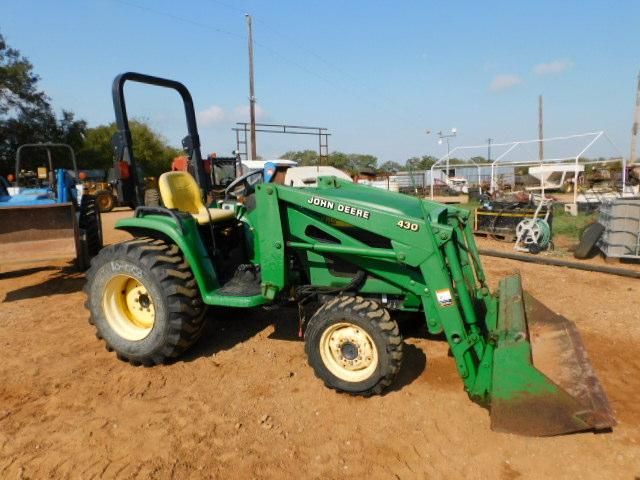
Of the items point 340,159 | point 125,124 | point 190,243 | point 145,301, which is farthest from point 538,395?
point 340,159

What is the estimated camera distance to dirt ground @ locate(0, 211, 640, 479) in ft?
8.15

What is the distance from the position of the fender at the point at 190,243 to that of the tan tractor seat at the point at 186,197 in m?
0.24

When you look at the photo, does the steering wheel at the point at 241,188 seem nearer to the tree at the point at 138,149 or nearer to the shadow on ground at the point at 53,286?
the shadow on ground at the point at 53,286

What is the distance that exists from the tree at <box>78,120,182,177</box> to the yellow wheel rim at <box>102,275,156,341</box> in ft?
88.7

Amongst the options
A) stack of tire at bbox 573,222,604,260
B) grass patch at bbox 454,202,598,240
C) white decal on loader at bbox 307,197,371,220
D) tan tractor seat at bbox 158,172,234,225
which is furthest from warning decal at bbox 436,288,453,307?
grass patch at bbox 454,202,598,240

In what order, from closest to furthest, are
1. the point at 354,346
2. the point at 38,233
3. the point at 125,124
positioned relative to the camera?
the point at 354,346
the point at 125,124
the point at 38,233

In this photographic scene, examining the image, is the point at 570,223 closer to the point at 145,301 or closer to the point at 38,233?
the point at 145,301

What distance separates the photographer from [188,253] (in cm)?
355

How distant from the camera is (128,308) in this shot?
404cm

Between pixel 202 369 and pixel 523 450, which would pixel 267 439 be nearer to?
pixel 202 369

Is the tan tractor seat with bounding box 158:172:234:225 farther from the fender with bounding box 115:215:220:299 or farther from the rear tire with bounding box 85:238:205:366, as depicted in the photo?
the rear tire with bounding box 85:238:205:366

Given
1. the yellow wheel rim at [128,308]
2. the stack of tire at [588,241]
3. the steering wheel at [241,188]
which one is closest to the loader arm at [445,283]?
the steering wheel at [241,188]

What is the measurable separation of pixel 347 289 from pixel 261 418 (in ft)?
3.63

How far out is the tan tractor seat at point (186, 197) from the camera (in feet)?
13.1
